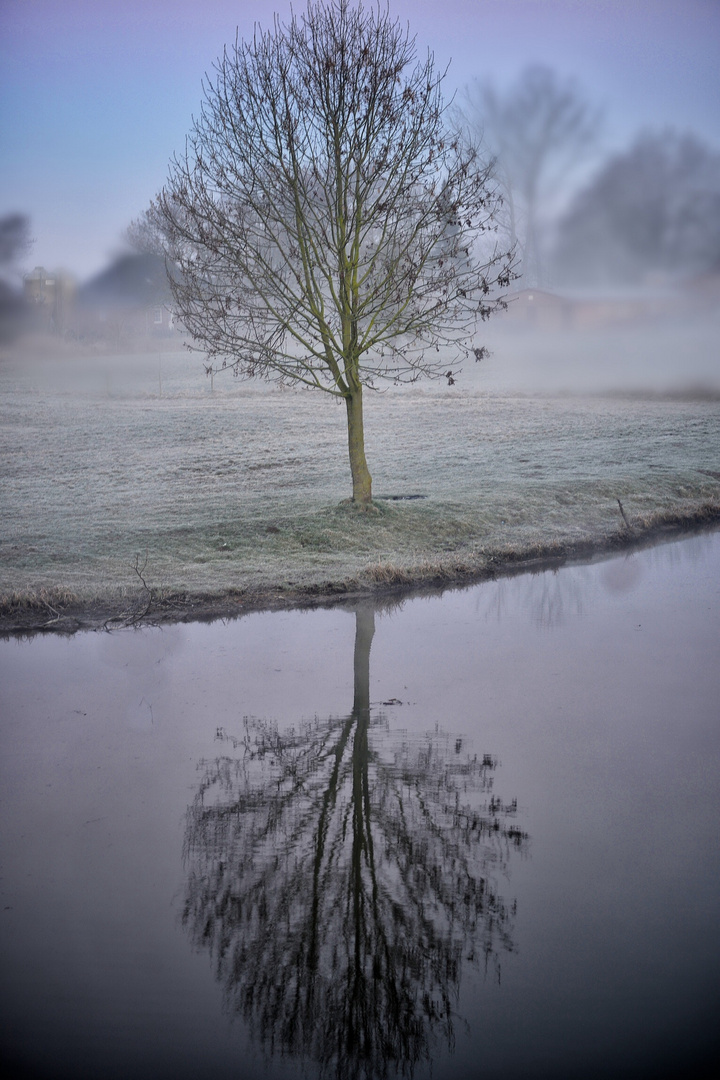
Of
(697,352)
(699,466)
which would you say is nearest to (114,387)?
(699,466)

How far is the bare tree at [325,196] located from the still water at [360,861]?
6.60m

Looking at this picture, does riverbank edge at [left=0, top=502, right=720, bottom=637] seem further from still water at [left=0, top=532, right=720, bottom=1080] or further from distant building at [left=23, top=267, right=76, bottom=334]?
distant building at [left=23, top=267, right=76, bottom=334]

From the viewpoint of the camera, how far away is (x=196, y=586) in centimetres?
1127

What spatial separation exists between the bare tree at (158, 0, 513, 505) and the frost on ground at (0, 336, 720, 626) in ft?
9.81

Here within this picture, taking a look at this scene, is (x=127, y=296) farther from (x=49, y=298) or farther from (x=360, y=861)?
(x=360, y=861)

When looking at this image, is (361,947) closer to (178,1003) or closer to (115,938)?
(178,1003)

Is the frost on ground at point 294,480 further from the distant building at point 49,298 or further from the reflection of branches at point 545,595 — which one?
the distant building at point 49,298

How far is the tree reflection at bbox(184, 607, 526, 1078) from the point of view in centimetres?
402

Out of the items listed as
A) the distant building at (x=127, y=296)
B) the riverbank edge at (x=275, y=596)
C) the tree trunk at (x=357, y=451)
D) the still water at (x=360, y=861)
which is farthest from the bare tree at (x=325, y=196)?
the distant building at (x=127, y=296)

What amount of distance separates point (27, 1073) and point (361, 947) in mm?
1611

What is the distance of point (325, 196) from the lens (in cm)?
1348

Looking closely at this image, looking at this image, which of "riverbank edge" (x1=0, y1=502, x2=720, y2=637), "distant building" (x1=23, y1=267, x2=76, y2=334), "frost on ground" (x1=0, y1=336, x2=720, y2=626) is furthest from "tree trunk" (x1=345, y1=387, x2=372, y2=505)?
"distant building" (x1=23, y1=267, x2=76, y2=334)

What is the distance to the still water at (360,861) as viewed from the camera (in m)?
3.90

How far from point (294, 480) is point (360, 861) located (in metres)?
14.6
